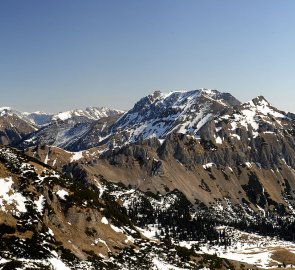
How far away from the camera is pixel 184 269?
163 meters

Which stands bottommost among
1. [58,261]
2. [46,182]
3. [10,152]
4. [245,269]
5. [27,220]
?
[245,269]

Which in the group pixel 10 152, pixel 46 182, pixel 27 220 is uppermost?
pixel 10 152

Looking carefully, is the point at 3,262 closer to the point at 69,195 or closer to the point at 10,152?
the point at 69,195

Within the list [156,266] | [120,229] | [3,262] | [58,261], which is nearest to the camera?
[3,262]

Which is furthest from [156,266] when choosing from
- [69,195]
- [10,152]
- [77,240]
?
[10,152]

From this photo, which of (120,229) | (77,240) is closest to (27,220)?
(77,240)

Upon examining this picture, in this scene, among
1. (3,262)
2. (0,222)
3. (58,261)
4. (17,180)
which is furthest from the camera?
(17,180)

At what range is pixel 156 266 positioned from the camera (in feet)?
513

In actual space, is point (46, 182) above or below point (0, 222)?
above

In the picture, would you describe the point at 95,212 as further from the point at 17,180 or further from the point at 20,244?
the point at 20,244

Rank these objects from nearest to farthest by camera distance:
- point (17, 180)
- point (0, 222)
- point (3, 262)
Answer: point (3, 262) → point (0, 222) → point (17, 180)

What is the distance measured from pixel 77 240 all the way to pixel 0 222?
28.8 m

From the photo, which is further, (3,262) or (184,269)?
(184,269)

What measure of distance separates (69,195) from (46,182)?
1081 centimetres
